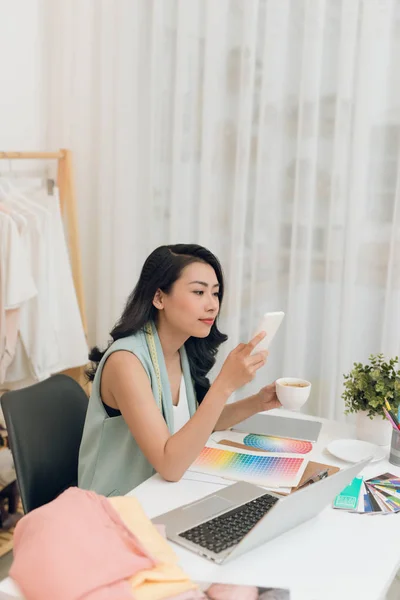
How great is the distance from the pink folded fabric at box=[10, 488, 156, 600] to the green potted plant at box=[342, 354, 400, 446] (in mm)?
835

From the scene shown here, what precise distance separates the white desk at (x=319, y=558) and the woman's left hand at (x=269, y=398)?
1.35 feet

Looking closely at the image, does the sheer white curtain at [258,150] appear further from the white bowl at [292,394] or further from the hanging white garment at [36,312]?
the white bowl at [292,394]

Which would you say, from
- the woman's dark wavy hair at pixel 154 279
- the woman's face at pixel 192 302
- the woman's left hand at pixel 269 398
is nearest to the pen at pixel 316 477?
the woman's left hand at pixel 269 398

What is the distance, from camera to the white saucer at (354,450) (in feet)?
5.21

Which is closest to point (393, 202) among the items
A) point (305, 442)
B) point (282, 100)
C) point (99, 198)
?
point (282, 100)

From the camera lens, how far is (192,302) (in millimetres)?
1678

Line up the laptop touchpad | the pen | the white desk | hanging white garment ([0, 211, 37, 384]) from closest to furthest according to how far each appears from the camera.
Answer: the white desk, the laptop touchpad, the pen, hanging white garment ([0, 211, 37, 384])

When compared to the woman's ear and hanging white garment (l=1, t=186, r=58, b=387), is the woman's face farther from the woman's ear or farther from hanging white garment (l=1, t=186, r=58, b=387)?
hanging white garment (l=1, t=186, r=58, b=387)

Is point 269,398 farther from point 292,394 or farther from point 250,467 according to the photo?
point 250,467

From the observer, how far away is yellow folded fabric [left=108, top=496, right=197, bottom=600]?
0.98 metres

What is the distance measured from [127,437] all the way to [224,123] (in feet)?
4.91

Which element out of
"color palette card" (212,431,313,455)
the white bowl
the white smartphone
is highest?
the white smartphone

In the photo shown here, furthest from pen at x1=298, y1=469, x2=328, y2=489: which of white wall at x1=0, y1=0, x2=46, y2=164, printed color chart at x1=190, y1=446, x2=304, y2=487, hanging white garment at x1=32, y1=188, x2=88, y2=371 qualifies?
white wall at x1=0, y1=0, x2=46, y2=164

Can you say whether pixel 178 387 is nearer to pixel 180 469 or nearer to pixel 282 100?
pixel 180 469
